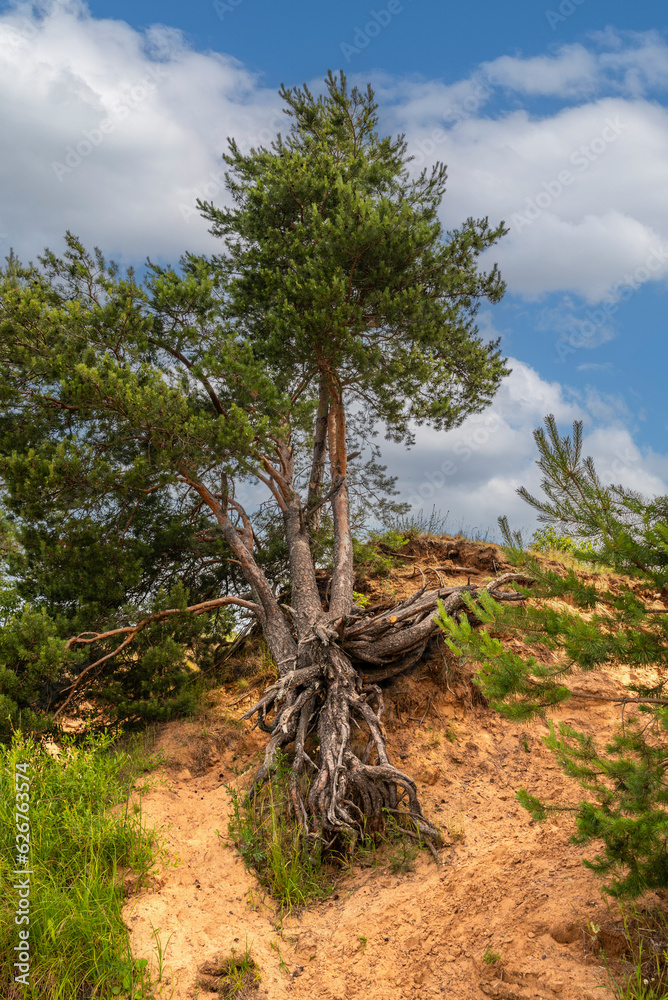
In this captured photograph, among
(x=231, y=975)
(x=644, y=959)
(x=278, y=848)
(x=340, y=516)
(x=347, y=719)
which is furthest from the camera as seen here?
(x=340, y=516)

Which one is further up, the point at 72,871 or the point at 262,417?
the point at 262,417

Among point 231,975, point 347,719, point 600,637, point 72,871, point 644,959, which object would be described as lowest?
point 644,959

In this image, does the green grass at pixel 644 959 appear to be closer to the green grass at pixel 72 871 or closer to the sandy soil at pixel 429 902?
the sandy soil at pixel 429 902

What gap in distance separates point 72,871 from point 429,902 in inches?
130

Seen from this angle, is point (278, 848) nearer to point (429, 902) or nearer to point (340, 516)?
point (429, 902)

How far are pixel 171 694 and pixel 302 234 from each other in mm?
7309

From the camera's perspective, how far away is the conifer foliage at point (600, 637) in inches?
150

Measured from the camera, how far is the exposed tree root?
6.63m

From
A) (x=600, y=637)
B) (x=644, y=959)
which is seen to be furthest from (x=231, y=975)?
(x=600, y=637)

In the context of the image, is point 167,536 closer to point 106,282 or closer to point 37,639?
point 37,639

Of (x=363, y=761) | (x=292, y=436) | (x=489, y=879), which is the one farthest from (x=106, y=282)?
(x=489, y=879)

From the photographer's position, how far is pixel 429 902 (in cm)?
563

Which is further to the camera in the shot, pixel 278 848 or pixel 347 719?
pixel 347 719

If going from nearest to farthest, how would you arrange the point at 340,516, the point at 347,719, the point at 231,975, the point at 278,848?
the point at 231,975 < the point at 278,848 < the point at 347,719 < the point at 340,516
